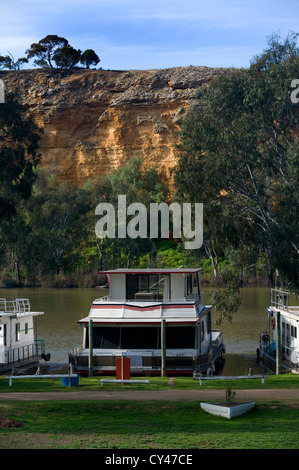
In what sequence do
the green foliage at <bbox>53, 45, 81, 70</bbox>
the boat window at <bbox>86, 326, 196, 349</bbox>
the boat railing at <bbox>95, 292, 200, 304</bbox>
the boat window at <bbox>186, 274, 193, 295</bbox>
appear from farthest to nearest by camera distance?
the green foliage at <bbox>53, 45, 81, 70</bbox> < the boat window at <bbox>186, 274, 193, 295</bbox> < the boat railing at <bbox>95, 292, 200, 304</bbox> < the boat window at <bbox>86, 326, 196, 349</bbox>

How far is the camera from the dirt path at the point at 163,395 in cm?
1797

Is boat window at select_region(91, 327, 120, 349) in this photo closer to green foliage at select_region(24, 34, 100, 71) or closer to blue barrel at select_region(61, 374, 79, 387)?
blue barrel at select_region(61, 374, 79, 387)

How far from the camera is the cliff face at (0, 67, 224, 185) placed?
9906 centimetres

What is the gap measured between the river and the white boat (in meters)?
12.3

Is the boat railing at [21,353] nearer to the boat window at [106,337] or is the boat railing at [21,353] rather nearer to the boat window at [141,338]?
the boat window at [106,337]

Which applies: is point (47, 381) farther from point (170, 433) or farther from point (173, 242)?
point (173, 242)

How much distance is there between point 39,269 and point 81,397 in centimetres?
5897

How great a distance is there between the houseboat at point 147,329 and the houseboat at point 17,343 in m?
2.80

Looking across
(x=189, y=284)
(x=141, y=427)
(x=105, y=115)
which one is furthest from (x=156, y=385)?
(x=105, y=115)

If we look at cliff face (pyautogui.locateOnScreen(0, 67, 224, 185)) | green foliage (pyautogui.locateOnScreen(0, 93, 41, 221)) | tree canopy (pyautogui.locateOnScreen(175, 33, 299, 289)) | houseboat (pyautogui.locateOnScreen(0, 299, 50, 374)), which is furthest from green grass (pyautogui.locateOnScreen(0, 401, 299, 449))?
cliff face (pyautogui.locateOnScreen(0, 67, 224, 185))

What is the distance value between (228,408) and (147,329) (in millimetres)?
11713

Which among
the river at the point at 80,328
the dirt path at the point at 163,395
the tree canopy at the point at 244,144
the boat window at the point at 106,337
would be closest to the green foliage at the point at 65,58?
the river at the point at 80,328

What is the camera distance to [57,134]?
105062 millimetres

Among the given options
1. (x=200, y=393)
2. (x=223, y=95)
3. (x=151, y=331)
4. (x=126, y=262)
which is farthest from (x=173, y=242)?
(x=200, y=393)
